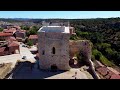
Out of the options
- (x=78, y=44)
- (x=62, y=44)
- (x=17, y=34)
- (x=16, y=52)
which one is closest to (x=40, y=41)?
(x=62, y=44)

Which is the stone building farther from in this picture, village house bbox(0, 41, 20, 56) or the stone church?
village house bbox(0, 41, 20, 56)

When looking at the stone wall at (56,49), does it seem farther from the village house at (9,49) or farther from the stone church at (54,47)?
the village house at (9,49)

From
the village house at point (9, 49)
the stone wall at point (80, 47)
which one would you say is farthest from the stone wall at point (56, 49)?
the village house at point (9, 49)

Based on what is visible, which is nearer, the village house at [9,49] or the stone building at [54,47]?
the stone building at [54,47]

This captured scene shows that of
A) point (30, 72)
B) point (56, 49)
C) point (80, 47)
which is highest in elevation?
point (56, 49)

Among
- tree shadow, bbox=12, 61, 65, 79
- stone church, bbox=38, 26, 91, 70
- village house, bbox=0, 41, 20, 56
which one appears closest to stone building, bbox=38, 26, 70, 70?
stone church, bbox=38, 26, 91, 70

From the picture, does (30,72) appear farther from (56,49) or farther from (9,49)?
(9,49)

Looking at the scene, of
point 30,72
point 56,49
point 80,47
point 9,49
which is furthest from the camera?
point 9,49

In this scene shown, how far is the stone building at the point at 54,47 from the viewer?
1178cm

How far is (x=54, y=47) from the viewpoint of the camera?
11.9 m

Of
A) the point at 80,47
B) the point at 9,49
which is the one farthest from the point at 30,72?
the point at 9,49
